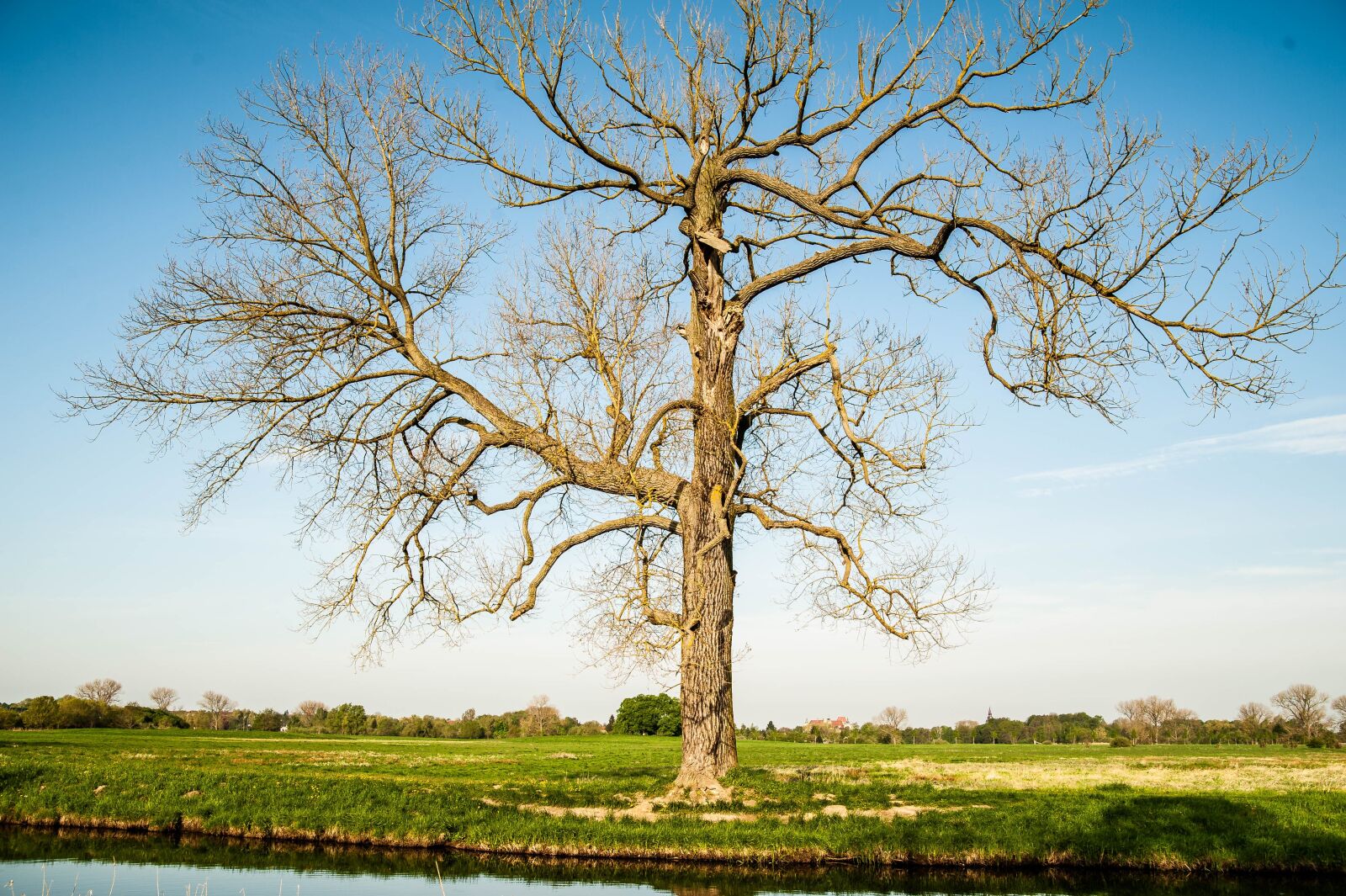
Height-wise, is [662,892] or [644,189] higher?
[644,189]

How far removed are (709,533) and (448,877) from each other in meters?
6.74

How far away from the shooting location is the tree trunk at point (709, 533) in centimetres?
1509

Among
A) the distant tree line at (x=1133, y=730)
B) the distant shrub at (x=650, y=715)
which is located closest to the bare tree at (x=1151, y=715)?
the distant tree line at (x=1133, y=730)

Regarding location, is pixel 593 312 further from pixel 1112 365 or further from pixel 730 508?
pixel 1112 365

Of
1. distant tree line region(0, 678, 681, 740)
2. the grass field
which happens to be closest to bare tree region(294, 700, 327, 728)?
distant tree line region(0, 678, 681, 740)

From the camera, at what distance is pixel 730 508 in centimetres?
1605

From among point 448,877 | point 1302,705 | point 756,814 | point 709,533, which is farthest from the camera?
point 1302,705

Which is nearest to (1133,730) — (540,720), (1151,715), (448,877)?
(1151,715)

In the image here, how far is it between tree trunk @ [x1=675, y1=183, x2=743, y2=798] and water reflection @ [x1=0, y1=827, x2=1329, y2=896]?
2734 millimetres

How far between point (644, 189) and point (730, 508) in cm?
638

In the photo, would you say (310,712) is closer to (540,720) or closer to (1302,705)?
(540,720)

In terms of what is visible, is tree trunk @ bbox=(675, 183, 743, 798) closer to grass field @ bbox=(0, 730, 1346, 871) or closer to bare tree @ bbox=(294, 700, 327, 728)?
grass field @ bbox=(0, 730, 1346, 871)

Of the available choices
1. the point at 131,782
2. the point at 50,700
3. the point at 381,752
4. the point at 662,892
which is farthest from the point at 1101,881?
the point at 50,700

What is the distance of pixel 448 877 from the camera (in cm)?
1146
